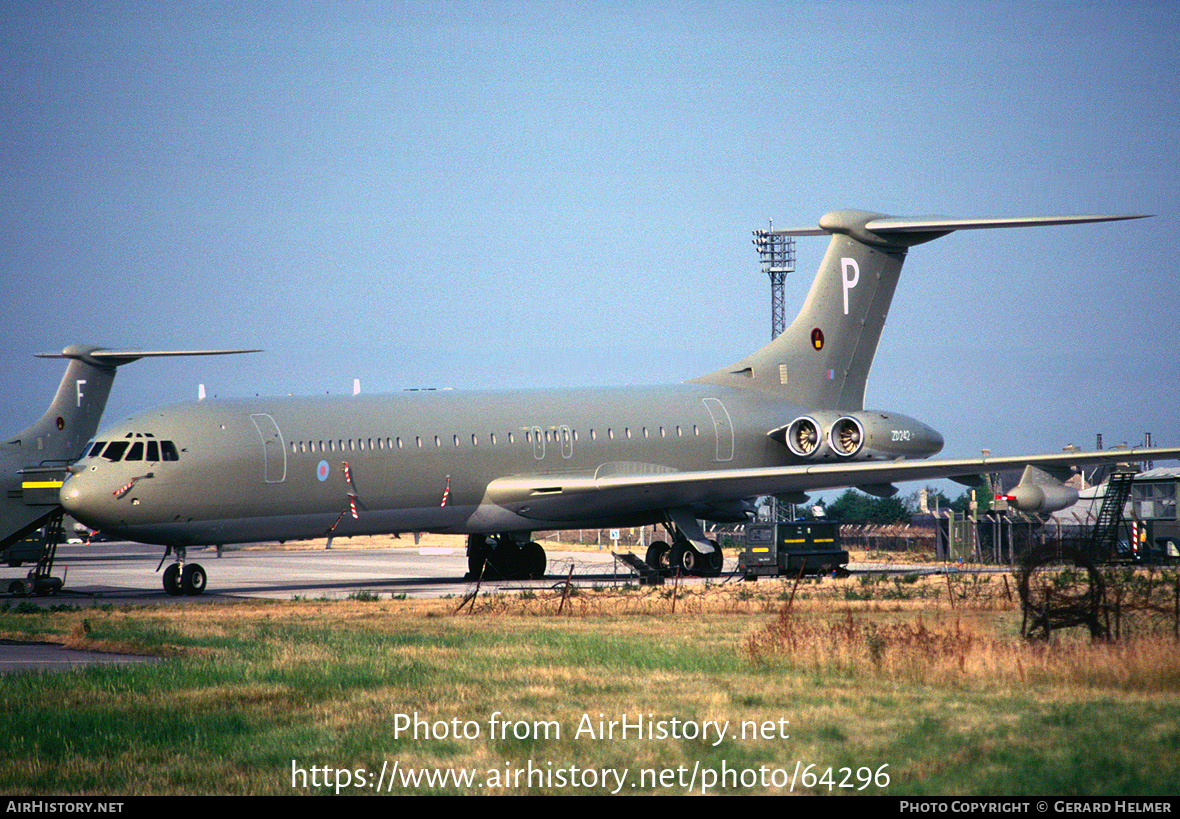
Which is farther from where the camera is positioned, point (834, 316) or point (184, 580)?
point (834, 316)

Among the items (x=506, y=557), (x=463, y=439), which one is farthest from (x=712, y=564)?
(x=463, y=439)

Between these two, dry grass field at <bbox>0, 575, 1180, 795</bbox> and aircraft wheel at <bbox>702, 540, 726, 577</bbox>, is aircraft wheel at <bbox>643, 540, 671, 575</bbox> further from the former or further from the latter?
dry grass field at <bbox>0, 575, 1180, 795</bbox>

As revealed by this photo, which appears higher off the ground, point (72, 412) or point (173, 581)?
point (72, 412)

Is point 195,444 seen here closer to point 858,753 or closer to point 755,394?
point 755,394

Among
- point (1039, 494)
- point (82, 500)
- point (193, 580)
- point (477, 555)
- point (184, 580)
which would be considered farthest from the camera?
point (477, 555)

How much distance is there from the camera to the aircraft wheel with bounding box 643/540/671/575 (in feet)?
115

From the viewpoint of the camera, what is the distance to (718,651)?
16391 millimetres

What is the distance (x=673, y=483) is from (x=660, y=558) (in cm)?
437

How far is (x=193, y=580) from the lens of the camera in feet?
94.7

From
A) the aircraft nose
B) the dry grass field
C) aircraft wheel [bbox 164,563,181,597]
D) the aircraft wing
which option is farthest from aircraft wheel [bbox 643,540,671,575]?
the dry grass field

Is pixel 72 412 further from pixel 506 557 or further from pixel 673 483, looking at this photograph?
pixel 673 483

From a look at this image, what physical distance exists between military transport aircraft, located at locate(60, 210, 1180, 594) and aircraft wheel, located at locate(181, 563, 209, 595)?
0.13 ft

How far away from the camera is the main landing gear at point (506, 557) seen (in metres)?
35.7
